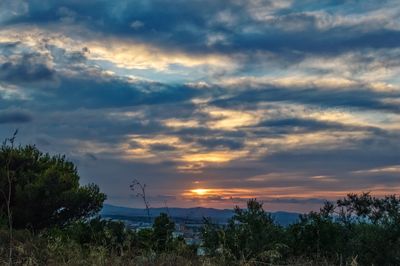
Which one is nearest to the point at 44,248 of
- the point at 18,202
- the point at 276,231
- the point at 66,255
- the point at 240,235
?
the point at 66,255

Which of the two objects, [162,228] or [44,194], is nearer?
[162,228]

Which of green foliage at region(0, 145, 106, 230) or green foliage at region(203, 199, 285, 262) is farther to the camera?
green foliage at region(0, 145, 106, 230)

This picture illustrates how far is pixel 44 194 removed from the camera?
2747 centimetres

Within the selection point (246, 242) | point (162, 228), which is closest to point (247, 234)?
point (246, 242)

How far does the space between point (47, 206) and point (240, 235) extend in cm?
1888

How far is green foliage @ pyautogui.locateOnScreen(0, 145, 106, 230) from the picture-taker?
1056 inches

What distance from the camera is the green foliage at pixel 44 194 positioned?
→ 26.8 m

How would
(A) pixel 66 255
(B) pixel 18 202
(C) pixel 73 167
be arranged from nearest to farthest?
1. (A) pixel 66 255
2. (B) pixel 18 202
3. (C) pixel 73 167

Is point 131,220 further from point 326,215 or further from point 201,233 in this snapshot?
point 326,215

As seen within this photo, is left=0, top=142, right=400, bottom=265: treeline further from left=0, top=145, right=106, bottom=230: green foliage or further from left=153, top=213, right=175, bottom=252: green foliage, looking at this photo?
left=0, top=145, right=106, bottom=230: green foliage

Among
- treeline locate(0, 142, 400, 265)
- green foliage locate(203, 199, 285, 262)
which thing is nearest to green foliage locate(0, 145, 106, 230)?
treeline locate(0, 142, 400, 265)

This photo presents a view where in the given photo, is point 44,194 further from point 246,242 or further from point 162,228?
point 246,242

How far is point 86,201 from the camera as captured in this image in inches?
1151

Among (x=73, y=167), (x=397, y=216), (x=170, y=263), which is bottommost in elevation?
(x=170, y=263)
